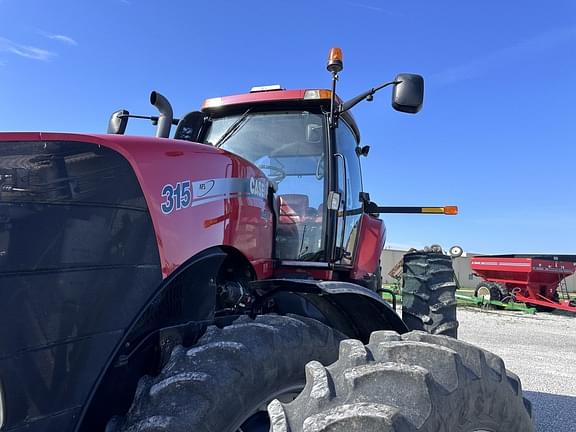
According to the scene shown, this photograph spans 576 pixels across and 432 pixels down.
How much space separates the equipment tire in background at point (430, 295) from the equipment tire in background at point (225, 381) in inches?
86.5

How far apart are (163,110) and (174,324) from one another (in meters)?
1.28

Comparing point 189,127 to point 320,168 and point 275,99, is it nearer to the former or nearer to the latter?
point 275,99

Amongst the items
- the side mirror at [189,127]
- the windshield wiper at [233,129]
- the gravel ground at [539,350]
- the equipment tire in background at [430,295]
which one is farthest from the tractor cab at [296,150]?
the gravel ground at [539,350]

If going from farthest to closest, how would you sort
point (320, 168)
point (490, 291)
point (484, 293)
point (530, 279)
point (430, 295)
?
point (484, 293)
point (490, 291)
point (530, 279)
point (430, 295)
point (320, 168)

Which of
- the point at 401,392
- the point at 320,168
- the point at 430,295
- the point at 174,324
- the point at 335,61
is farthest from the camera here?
the point at 430,295

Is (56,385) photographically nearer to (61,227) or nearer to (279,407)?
(61,227)

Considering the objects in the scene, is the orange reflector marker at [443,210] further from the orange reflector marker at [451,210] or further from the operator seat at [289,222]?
the operator seat at [289,222]

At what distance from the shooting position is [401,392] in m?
1.59

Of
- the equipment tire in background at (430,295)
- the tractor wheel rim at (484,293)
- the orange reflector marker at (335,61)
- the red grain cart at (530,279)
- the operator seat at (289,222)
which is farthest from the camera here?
the tractor wheel rim at (484,293)

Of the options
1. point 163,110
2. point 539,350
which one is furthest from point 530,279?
point 163,110

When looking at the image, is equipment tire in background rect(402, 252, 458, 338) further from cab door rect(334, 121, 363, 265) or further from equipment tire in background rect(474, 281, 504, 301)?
equipment tire in background rect(474, 281, 504, 301)

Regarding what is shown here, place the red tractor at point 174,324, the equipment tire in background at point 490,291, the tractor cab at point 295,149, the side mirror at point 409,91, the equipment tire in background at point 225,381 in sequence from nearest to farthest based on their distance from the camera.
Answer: the red tractor at point 174,324 < the equipment tire in background at point 225,381 < the side mirror at point 409,91 < the tractor cab at point 295,149 < the equipment tire in background at point 490,291

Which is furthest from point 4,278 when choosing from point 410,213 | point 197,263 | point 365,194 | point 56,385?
point 410,213

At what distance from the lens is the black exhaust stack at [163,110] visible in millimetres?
2671
